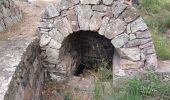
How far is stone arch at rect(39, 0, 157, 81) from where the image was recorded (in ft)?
19.8

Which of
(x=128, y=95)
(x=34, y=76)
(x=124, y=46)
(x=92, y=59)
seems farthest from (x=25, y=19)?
(x=128, y=95)

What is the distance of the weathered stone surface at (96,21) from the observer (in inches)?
241

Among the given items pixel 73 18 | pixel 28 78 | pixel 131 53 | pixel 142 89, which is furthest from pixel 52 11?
pixel 142 89

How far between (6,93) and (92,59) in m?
3.91

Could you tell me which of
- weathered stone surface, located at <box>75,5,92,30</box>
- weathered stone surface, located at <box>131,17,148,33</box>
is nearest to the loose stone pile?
weathered stone surface, located at <box>75,5,92,30</box>

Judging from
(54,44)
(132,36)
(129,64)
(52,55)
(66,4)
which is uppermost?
(66,4)

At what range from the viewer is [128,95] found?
220 inches

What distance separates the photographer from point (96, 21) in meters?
6.17

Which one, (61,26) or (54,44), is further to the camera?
(54,44)

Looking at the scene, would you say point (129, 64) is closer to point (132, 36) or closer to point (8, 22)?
point (132, 36)

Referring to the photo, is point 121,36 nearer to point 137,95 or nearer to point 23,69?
point 137,95

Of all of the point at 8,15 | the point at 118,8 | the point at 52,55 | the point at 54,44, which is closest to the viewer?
the point at 118,8

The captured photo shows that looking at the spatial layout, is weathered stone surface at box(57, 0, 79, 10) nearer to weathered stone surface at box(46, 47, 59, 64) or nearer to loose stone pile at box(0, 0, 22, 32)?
weathered stone surface at box(46, 47, 59, 64)

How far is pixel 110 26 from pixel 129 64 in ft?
2.88
